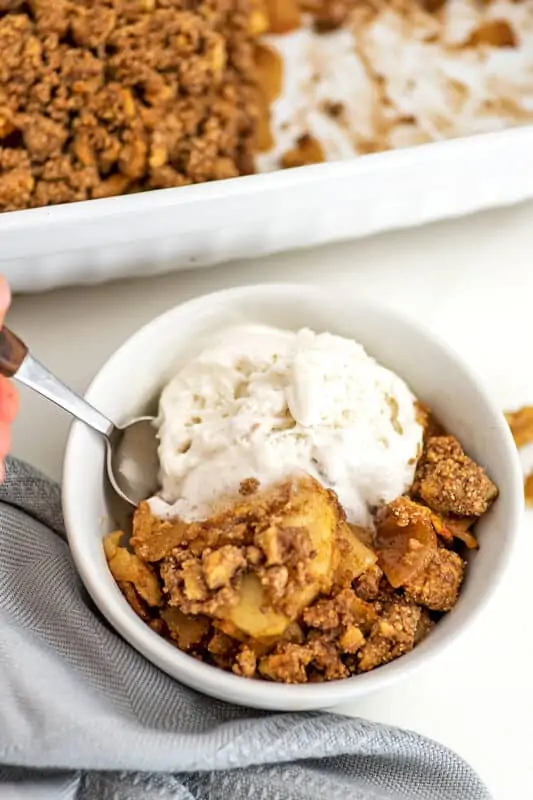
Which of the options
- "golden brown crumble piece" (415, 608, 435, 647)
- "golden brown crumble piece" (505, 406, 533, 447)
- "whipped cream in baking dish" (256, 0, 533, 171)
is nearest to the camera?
"golden brown crumble piece" (415, 608, 435, 647)

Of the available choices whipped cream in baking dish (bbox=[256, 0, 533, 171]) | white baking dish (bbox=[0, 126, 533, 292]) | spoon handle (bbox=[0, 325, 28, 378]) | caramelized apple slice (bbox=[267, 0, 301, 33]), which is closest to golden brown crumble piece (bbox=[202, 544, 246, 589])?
spoon handle (bbox=[0, 325, 28, 378])

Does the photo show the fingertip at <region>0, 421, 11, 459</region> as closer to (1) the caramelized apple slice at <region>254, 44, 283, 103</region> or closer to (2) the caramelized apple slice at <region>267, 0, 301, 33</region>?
(1) the caramelized apple slice at <region>254, 44, 283, 103</region>

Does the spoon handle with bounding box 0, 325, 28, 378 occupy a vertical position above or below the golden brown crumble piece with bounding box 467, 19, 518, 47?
above

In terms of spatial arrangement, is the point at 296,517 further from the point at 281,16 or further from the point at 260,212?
the point at 281,16

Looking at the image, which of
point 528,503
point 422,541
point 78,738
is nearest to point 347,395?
point 422,541

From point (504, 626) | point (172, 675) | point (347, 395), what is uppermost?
point (347, 395)

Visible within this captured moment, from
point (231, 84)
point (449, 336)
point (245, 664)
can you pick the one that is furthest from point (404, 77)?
point (245, 664)

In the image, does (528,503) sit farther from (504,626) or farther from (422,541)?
(422,541)
